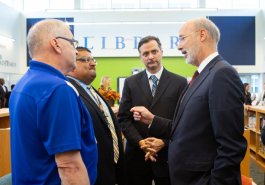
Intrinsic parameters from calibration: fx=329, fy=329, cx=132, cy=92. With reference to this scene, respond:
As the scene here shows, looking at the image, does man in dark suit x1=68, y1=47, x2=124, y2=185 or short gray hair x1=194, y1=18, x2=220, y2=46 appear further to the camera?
man in dark suit x1=68, y1=47, x2=124, y2=185

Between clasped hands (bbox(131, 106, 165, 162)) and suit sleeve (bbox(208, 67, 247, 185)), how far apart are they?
72cm

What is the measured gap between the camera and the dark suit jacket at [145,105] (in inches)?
98.7

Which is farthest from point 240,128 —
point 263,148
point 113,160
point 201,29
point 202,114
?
point 263,148

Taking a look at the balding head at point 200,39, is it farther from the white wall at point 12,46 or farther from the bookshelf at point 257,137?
the white wall at point 12,46

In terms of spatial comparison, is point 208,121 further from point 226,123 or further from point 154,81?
point 154,81

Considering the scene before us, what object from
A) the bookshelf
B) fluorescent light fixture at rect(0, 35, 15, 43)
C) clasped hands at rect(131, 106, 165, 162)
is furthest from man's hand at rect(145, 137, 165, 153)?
fluorescent light fixture at rect(0, 35, 15, 43)

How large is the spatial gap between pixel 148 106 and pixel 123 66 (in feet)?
38.0

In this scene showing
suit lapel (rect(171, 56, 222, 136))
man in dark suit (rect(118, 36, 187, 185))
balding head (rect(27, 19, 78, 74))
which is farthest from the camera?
man in dark suit (rect(118, 36, 187, 185))

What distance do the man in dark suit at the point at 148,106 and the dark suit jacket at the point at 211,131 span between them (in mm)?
543

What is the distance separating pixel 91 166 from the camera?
1.64 m

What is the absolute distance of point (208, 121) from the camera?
1.77 m

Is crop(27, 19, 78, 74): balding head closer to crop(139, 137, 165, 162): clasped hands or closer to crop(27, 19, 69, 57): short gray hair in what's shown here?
crop(27, 19, 69, 57): short gray hair

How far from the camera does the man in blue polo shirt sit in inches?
53.7

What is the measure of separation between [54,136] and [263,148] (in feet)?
19.9
